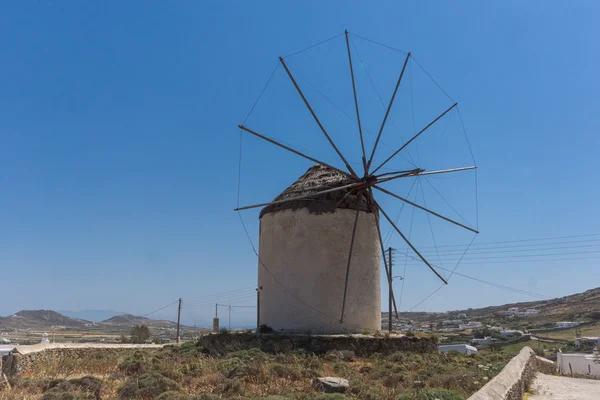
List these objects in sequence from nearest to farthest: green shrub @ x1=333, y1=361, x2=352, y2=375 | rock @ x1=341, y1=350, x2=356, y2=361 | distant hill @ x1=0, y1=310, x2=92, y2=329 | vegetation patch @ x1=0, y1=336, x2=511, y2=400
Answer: vegetation patch @ x1=0, y1=336, x2=511, y2=400 → green shrub @ x1=333, y1=361, x2=352, y2=375 → rock @ x1=341, y1=350, x2=356, y2=361 → distant hill @ x1=0, y1=310, x2=92, y2=329

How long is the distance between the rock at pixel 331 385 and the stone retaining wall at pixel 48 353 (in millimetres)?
5621

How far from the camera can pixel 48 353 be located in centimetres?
1063

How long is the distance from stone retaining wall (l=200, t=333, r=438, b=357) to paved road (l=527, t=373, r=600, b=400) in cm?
281

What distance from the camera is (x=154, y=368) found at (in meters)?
9.48

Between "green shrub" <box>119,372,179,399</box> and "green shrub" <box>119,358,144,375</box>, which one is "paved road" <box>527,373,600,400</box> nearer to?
"green shrub" <box>119,372,179,399</box>

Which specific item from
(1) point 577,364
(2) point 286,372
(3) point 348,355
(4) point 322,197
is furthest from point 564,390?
(1) point 577,364

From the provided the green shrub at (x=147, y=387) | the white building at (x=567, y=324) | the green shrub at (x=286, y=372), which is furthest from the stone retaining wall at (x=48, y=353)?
the white building at (x=567, y=324)

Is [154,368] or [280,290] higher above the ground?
[280,290]

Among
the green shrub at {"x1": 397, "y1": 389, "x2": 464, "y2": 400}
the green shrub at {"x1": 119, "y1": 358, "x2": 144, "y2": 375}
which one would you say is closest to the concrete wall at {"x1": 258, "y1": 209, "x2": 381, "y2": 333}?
the green shrub at {"x1": 119, "y1": 358, "x2": 144, "y2": 375}

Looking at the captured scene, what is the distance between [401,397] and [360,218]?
24.2 ft

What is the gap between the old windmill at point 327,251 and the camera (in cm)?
1269

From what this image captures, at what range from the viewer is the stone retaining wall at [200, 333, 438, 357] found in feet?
37.3

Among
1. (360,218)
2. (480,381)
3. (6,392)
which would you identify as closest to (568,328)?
(360,218)

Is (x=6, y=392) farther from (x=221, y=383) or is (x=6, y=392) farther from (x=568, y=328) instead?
(x=568, y=328)
